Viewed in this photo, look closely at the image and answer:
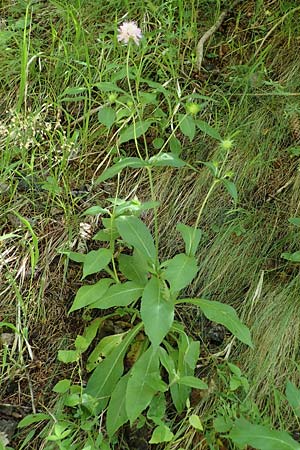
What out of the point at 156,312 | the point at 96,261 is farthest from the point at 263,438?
the point at 96,261

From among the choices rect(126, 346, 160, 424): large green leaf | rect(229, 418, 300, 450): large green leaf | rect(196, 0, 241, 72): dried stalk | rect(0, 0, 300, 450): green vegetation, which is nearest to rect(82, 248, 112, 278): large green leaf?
rect(0, 0, 300, 450): green vegetation

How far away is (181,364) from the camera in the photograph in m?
1.57

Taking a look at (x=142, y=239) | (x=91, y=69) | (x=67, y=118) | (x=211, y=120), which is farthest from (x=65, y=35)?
(x=142, y=239)

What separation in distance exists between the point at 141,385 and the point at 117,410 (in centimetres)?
9

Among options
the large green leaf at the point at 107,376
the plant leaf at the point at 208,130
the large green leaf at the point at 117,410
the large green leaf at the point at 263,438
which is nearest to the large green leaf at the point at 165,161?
the plant leaf at the point at 208,130

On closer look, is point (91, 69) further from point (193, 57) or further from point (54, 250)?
point (54, 250)

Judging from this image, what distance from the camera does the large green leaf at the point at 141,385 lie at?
144 cm

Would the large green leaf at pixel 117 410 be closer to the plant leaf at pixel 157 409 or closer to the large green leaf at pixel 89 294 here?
the plant leaf at pixel 157 409

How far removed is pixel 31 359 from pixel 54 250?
0.36 metres

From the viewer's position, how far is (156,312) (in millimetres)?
1433

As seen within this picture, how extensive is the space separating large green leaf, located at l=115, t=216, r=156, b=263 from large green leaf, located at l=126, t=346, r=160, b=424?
0.26m

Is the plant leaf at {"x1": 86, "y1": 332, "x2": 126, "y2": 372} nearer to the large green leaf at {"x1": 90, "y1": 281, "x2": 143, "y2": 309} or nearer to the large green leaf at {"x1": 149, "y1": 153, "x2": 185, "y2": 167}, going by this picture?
the large green leaf at {"x1": 90, "y1": 281, "x2": 143, "y2": 309}

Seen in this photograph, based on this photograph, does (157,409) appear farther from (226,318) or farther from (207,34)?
(207,34)

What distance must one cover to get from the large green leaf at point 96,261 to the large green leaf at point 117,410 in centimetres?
31
